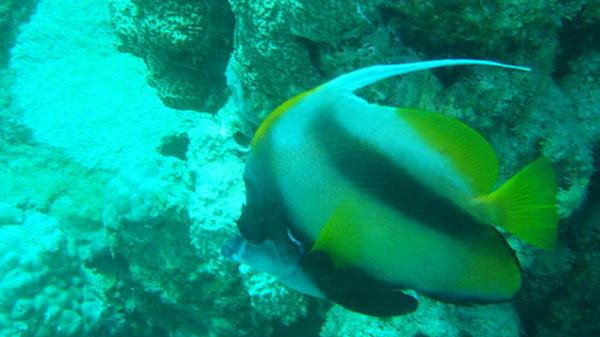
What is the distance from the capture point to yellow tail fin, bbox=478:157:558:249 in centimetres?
71

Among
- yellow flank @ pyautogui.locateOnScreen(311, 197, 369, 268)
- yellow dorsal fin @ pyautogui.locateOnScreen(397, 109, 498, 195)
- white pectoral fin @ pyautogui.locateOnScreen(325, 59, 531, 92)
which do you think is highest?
white pectoral fin @ pyautogui.locateOnScreen(325, 59, 531, 92)

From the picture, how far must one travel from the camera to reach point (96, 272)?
4.33m

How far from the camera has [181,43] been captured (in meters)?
3.48

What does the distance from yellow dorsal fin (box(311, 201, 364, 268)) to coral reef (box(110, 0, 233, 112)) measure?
3048 millimetres

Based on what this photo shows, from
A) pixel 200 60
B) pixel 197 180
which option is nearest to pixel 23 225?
pixel 197 180

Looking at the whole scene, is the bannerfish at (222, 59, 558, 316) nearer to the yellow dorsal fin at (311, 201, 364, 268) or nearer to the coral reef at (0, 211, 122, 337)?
the yellow dorsal fin at (311, 201, 364, 268)

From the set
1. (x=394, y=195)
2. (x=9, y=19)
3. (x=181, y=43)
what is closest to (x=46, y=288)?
(x=181, y=43)

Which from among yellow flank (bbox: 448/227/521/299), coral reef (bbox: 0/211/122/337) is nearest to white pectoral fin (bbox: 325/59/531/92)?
yellow flank (bbox: 448/227/521/299)

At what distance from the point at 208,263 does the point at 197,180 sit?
67 centimetres

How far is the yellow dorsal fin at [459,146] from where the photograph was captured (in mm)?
738

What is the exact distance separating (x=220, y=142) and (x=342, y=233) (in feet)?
9.25

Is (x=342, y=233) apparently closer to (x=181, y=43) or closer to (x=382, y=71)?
(x=382, y=71)

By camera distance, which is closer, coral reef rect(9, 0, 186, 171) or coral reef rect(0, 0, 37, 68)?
coral reef rect(9, 0, 186, 171)

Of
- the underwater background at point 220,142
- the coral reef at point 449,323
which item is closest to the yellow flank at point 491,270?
the underwater background at point 220,142
